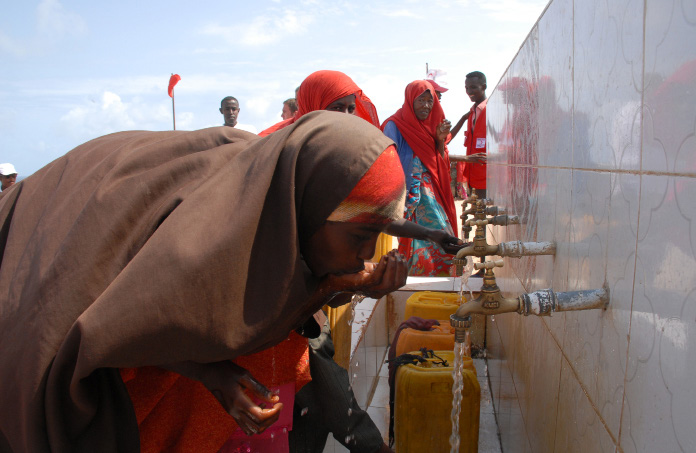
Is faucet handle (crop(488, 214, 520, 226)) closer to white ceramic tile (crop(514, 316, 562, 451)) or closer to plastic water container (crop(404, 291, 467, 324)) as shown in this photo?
white ceramic tile (crop(514, 316, 562, 451))

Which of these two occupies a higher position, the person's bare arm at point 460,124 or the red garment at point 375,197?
the person's bare arm at point 460,124

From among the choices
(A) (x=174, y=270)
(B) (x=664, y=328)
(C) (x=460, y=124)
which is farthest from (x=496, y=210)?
(C) (x=460, y=124)

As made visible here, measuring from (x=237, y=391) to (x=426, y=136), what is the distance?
4.02 metres

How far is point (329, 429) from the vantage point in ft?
6.90

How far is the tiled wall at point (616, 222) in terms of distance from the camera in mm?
935

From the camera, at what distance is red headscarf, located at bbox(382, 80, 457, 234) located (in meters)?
4.98

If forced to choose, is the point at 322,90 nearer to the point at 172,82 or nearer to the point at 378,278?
the point at 378,278

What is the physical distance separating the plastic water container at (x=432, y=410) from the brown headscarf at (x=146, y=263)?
1678 mm

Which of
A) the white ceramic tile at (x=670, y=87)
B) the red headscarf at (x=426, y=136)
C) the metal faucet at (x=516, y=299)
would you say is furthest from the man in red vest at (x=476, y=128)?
the white ceramic tile at (x=670, y=87)

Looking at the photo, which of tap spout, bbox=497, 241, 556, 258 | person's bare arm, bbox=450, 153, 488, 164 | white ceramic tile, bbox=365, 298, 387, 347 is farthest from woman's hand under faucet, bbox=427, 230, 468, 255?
person's bare arm, bbox=450, 153, 488, 164

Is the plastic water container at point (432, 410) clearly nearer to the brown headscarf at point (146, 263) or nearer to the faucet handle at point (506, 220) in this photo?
the faucet handle at point (506, 220)

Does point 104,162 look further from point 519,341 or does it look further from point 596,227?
point 519,341

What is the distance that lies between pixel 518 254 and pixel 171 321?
1307mm

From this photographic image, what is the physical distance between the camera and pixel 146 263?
1.17 m
